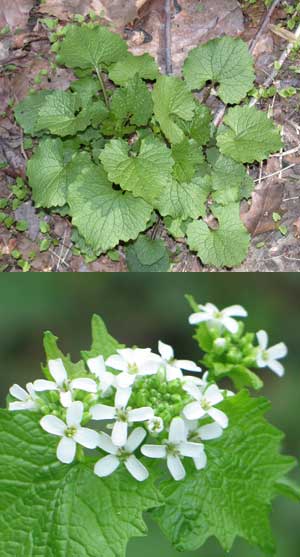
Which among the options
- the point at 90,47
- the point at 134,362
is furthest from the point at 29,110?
the point at 134,362

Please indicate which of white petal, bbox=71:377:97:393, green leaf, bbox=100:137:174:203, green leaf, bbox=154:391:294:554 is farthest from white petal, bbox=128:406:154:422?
green leaf, bbox=100:137:174:203

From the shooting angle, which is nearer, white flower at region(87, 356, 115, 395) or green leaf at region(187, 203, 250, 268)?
white flower at region(87, 356, 115, 395)

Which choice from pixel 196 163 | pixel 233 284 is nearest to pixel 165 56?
pixel 196 163

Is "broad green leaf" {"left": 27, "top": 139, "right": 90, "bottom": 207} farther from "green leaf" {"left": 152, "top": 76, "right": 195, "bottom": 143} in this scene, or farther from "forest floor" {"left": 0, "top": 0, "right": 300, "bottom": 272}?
"green leaf" {"left": 152, "top": 76, "right": 195, "bottom": 143}

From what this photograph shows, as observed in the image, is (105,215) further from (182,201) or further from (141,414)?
(141,414)

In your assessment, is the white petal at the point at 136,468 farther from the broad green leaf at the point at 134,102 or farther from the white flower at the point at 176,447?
the broad green leaf at the point at 134,102
